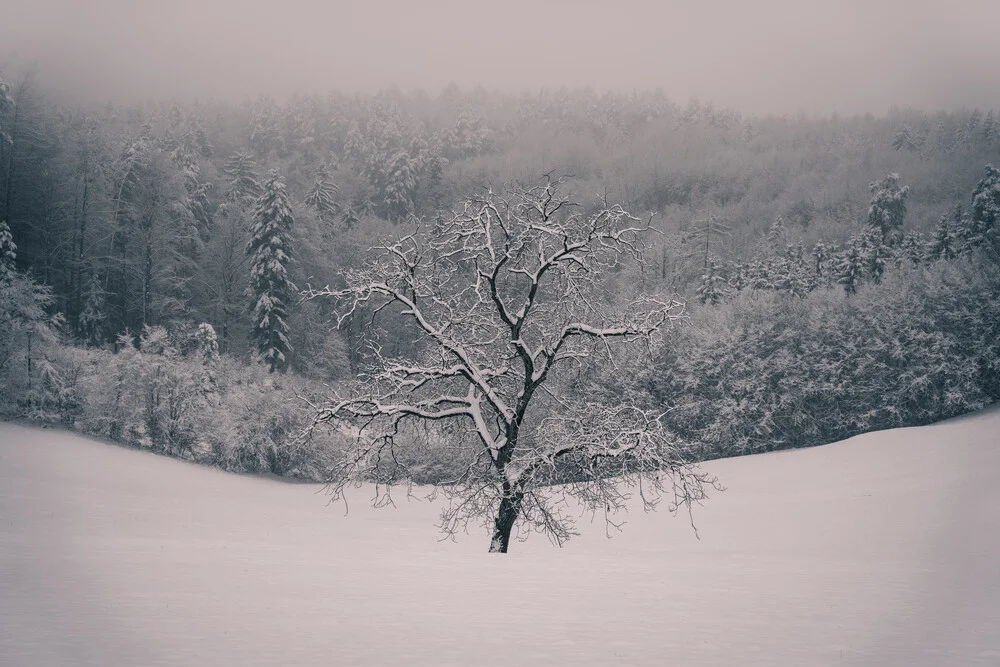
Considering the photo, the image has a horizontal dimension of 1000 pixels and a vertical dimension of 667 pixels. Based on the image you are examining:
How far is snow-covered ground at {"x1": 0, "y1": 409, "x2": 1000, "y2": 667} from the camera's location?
7.27 metres

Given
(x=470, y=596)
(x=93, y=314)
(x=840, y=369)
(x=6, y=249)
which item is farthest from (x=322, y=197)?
(x=470, y=596)

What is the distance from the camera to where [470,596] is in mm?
9867

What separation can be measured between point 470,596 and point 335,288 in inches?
1663

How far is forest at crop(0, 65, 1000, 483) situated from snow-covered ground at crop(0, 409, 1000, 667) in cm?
454

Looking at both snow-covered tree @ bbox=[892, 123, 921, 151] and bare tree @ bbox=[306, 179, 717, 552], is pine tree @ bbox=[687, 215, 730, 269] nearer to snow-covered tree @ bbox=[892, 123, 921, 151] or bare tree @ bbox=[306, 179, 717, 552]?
snow-covered tree @ bbox=[892, 123, 921, 151]

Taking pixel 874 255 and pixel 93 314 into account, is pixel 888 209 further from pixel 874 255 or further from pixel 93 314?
pixel 93 314

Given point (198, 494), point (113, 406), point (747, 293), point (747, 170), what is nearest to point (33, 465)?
point (198, 494)

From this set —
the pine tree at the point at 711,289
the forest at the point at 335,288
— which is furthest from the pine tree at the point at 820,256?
the pine tree at the point at 711,289

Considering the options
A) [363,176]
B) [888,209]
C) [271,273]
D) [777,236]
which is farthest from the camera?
[363,176]

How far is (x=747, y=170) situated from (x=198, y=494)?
102511mm

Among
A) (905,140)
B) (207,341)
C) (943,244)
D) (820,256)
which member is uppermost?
(905,140)

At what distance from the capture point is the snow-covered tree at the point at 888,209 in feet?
243

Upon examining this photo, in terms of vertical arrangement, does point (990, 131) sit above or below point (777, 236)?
above

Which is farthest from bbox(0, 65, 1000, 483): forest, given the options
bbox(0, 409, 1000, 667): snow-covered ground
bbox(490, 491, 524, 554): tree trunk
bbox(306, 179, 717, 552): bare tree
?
bbox(0, 409, 1000, 667): snow-covered ground
